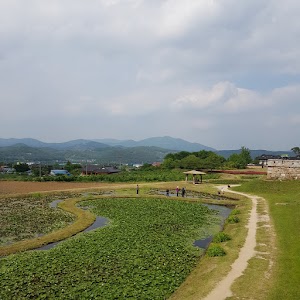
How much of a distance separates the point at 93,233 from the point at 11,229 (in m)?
6.79

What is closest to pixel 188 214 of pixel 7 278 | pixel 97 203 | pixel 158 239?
pixel 158 239

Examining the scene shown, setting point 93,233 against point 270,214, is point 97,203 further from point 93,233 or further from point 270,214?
point 270,214

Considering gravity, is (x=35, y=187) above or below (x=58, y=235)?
above

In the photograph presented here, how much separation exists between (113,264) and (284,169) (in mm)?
40548

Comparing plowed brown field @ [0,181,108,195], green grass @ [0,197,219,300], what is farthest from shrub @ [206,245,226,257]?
plowed brown field @ [0,181,108,195]

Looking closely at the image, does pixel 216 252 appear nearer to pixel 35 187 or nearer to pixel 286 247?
pixel 286 247

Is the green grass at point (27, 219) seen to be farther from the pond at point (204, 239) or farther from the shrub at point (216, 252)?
the shrub at point (216, 252)

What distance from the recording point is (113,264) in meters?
16.6

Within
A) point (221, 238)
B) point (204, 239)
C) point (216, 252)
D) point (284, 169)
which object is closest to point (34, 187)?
point (204, 239)

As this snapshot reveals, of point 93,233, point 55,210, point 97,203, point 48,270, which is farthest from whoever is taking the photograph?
point 97,203

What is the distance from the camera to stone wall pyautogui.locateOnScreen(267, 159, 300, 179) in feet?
161

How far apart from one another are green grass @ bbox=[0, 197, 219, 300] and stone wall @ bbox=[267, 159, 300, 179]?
89.5 ft

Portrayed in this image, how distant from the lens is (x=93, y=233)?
23.4 meters

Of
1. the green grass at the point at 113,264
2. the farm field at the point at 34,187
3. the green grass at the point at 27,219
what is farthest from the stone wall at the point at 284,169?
the green grass at the point at 27,219
